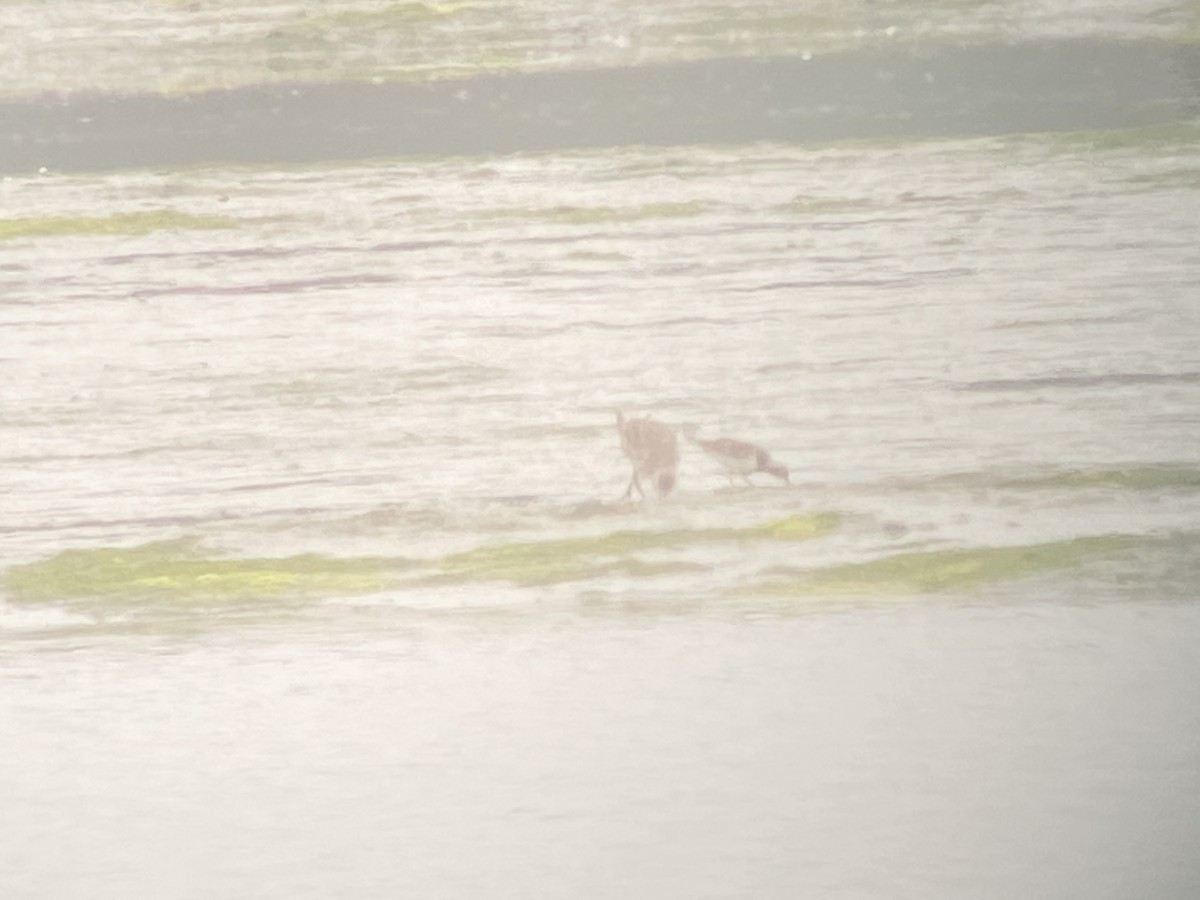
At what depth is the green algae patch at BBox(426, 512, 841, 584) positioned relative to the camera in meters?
0.53

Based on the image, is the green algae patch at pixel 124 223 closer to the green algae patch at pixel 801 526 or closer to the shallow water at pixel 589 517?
the shallow water at pixel 589 517

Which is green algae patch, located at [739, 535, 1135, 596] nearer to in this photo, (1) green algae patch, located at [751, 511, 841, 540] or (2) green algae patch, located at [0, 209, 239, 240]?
(1) green algae patch, located at [751, 511, 841, 540]

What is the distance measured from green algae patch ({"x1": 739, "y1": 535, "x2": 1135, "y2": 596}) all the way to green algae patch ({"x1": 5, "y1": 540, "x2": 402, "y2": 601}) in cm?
20

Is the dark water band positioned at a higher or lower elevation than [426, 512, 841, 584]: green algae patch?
higher

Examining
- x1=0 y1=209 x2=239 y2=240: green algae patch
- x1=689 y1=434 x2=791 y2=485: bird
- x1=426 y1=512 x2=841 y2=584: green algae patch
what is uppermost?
x1=0 y1=209 x2=239 y2=240: green algae patch

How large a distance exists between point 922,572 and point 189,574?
359 millimetres

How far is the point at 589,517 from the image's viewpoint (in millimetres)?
528

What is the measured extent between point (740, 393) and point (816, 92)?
0.15 m

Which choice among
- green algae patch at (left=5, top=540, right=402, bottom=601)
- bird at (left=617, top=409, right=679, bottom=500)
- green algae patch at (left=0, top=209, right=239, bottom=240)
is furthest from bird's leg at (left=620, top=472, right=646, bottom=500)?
green algae patch at (left=0, top=209, right=239, bottom=240)

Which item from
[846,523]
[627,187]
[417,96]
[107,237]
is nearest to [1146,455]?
[846,523]

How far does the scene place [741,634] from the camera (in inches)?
21.1

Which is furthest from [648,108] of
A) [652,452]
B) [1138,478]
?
[1138,478]

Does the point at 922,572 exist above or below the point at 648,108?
below

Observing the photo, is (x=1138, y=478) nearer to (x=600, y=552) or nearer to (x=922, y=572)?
(x=922, y=572)
